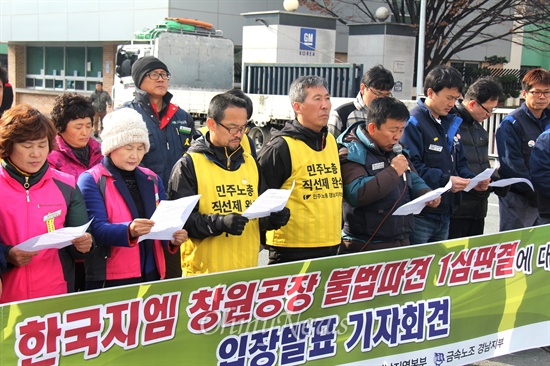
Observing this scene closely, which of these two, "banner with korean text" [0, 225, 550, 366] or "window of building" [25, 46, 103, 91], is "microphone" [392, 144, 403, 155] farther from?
"window of building" [25, 46, 103, 91]

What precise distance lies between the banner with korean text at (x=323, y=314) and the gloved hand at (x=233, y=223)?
11.3 inches

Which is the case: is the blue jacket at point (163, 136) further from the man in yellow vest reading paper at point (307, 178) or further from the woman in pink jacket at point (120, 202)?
the woman in pink jacket at point (120, 202)

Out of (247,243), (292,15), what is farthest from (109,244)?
(292,15)

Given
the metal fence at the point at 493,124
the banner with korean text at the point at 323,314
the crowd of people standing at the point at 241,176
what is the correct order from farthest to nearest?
1. the metal fence at the point at 493,124
2. the crowd of people standing at the point at 241,176
3. the banner with korean text at the point at 323,314

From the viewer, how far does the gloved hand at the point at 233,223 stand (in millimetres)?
3650

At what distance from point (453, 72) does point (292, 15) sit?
696 inches

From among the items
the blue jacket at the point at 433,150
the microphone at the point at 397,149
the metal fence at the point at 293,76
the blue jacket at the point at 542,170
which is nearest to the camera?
the microphone at the point at 397,149

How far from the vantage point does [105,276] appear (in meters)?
3.71

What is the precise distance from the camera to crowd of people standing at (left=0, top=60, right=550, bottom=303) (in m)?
3.44

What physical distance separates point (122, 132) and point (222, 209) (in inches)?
27.8

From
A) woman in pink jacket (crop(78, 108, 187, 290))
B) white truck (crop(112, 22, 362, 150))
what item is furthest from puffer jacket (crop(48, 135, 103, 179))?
white truck (crop(112, 22, 362, 150))

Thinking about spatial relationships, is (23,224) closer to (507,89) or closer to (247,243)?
(247,243)

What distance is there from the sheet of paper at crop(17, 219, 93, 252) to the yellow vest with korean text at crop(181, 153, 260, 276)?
2.90 feet

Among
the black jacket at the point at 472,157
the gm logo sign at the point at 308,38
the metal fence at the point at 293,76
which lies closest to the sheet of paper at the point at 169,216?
the black jacket at the point at 472,157
